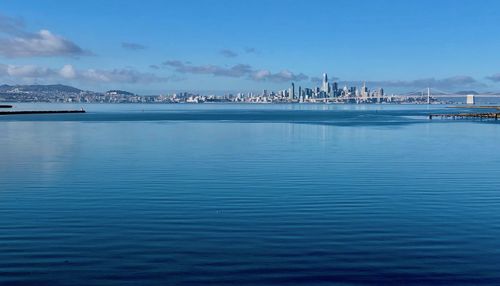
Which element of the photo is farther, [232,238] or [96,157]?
[96,157]

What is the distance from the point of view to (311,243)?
40.6ft

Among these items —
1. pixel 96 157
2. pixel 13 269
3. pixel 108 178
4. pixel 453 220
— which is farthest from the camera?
pixel 96 157

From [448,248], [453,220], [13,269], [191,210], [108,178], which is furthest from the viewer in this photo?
[108,178]

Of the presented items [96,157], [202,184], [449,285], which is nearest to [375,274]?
[449,285]

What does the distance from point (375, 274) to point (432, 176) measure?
1542 cm

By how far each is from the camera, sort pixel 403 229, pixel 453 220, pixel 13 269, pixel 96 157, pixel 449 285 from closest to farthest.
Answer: pixel 449 285, pixel 13 269, pixel 403 229, pixel 453 220, pixel 96 157

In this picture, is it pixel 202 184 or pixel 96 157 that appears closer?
pixel 202 184

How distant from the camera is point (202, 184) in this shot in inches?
853

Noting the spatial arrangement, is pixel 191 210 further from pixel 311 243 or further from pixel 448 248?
pixel 448 248

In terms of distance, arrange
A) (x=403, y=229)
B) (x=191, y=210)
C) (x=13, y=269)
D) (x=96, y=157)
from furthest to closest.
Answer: (x=96, y=157)
(x=191, y=210)
(x=403, y=229)
(x=13, y=269)

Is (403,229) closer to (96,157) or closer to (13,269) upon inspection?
(13,269)

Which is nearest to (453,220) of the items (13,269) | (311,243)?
(311,243)

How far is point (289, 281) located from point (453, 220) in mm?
6904

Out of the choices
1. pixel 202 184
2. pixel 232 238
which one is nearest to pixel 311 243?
pixel 232 238
